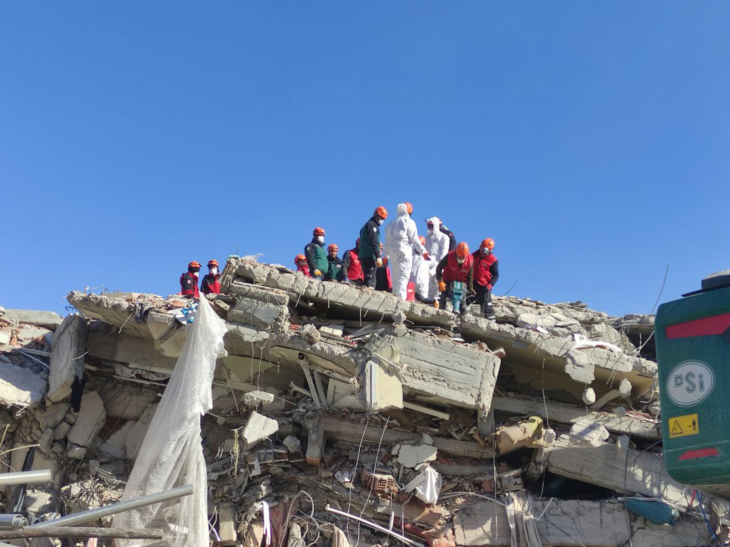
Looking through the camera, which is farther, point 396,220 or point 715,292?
point 396,220

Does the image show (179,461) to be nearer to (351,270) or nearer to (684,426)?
(351,270)

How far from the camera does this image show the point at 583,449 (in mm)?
9672

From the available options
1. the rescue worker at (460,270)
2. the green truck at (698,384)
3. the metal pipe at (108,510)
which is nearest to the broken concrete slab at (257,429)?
the rescue worker at (460,270)

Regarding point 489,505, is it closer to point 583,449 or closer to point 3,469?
point 583,449

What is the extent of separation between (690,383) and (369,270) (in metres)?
7.81

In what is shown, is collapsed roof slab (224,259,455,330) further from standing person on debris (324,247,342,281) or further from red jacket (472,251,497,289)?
standing person on debris (324,247,342,281)

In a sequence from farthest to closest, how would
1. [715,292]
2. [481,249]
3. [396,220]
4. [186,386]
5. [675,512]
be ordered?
[396,220] → [481,249] → [675,512] → [186,386] → [715,292]

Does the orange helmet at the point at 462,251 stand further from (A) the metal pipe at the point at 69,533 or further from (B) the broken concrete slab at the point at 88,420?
(A) the metal pipe at the point at 69,533

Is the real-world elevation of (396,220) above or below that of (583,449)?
above

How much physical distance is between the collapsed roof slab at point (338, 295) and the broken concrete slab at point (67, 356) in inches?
86.1

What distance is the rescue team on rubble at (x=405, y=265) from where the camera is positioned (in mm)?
11484

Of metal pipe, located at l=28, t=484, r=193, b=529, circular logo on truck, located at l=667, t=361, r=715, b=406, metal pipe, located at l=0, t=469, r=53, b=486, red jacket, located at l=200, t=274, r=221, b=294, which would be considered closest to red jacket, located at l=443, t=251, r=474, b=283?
red jacket, located at l=200, t=274, r=221, b=294

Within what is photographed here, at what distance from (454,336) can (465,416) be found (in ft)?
3.36

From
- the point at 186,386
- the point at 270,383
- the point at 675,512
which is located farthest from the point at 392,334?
the point at 675,512
